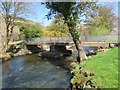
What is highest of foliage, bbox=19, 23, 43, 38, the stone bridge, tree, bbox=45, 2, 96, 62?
tree, bbox=45, 2, 96, 62

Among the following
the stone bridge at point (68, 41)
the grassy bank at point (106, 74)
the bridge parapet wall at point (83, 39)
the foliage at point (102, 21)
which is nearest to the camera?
the grassy bank at point (106, 74)

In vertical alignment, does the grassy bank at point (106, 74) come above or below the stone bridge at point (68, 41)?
below

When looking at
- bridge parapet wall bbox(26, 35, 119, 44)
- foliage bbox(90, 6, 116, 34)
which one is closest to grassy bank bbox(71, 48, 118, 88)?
foliage bbox(90, 6, 116, 34)

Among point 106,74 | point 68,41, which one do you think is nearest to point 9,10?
point 68,41

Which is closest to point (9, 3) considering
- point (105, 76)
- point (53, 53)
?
point (53, 53)

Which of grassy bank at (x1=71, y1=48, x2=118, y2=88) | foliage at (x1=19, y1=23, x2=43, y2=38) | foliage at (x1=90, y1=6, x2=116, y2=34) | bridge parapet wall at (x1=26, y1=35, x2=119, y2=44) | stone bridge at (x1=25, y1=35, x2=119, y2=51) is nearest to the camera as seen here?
grassy bank at (x1=71, y1=48, x2=118, y2=88)

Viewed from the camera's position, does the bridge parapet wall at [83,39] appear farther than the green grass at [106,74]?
Yes

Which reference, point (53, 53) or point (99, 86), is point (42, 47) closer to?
point (53, 53)

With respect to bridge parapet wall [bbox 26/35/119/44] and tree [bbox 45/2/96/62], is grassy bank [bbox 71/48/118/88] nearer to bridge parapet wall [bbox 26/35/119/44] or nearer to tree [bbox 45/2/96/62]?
tree [bbox 45/2/96/62]

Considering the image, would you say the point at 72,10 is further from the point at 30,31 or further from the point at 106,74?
the point at 30,31

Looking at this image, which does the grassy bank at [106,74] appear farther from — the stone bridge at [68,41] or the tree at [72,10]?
the stone bridge at [68,41]

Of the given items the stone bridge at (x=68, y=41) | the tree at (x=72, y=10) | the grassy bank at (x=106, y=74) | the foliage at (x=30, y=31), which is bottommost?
the grassy bank at (x=106, y=74)

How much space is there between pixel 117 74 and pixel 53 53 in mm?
23194

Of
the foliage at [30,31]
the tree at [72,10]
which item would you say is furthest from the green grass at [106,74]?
the foliage at [30,31]
